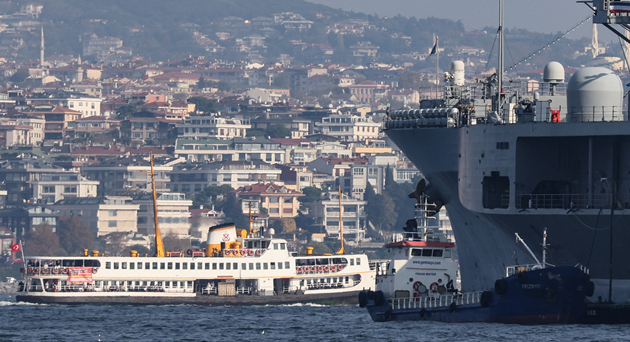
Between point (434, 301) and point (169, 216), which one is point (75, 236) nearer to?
point (169, 216)

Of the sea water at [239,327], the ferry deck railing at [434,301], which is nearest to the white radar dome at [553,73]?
the ferry deck railing at [434,301]

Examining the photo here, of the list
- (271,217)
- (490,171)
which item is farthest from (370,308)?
(271,217)

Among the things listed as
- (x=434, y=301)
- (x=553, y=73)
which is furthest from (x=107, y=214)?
(x=434, y=301)

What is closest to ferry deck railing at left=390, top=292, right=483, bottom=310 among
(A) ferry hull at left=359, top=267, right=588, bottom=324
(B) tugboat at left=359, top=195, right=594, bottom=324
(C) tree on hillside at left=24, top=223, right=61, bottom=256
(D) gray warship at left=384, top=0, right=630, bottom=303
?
(B) tugboat at left=359, top=195, right=594, bottom=324

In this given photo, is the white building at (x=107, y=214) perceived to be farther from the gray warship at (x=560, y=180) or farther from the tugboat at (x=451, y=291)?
the gray warship at (x=560, y=180)

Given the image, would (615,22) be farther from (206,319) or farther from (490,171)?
(206,319)

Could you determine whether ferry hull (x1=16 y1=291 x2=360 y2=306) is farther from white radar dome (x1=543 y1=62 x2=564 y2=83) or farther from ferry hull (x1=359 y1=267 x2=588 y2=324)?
ferry hull (x1=359 y1=267 x2=588 y2=324)
